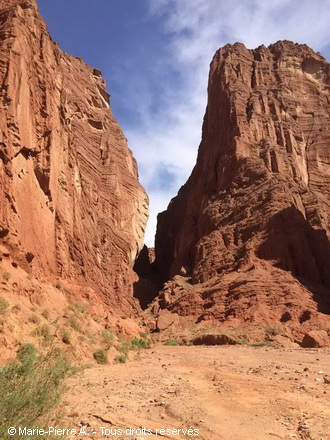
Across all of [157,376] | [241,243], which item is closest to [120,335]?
[157,376]

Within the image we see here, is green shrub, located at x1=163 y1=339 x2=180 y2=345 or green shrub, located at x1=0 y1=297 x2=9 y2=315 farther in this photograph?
green shrub, located at x1=163 y1=339 x2=180 y2=345

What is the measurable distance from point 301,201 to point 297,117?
18.3m

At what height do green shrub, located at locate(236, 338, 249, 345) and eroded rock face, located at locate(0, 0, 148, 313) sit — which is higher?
eroded rock face, located at locate(0, 0, 148, 313)

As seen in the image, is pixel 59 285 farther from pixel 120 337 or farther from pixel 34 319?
pixel 34 319

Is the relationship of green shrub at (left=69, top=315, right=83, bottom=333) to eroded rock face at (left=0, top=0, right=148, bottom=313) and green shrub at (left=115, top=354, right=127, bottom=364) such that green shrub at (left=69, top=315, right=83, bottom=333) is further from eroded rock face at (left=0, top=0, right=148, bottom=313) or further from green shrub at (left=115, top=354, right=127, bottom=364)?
eroded rock face at (left=0, top=0, right=148, bottom=313)

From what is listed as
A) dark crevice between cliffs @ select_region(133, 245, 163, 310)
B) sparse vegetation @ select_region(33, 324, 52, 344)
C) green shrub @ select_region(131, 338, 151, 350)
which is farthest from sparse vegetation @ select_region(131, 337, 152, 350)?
dark crevice between cliffs @ select_region(133, 245, 163, 310)

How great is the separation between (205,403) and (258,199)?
34268mm

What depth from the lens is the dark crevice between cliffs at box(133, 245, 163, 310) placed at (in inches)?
1861

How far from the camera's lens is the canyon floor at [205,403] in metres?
5.09

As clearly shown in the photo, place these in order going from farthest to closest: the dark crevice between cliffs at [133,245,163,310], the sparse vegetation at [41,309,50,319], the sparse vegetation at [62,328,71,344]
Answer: the dark crevice between cliffs at [133,245,163,310], the sparse vegetation at [41,309,50,319], the sparse vegetation at [62,328,71,344]

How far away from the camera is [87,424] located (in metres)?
5.00

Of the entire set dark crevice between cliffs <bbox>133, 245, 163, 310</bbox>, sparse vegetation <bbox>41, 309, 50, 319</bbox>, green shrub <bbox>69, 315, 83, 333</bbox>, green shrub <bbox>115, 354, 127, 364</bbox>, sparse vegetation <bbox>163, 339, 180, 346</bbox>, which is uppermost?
dark crevice between cliffs <bbox>133, 245, 163, 310</bbox>

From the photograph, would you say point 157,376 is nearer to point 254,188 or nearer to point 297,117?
point 254,188

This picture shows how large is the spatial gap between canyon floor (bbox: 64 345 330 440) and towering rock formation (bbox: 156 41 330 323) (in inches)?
777
